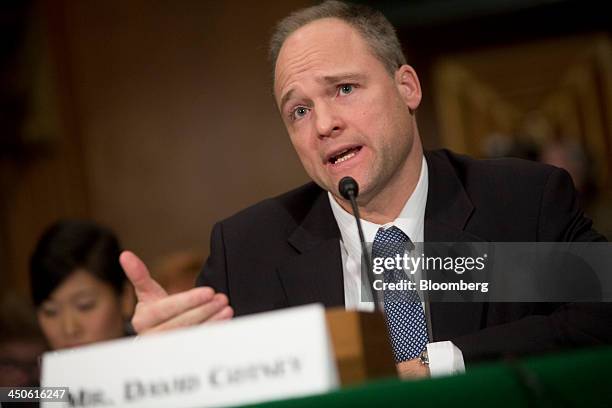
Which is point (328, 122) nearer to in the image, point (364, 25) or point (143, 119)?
point (364, 25)

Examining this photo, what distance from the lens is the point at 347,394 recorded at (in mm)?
1298

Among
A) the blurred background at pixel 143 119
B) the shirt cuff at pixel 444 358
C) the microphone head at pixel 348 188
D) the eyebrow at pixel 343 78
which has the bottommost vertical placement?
the shirt cuff at pixel 444 358

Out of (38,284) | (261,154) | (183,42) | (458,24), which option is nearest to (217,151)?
(261,154)

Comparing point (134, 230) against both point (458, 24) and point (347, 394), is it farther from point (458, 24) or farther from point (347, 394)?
point (347, 394)

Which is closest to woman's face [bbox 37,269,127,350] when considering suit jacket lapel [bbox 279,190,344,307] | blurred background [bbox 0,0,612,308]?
suit jacket lapel [bbox 279,190,344,307]

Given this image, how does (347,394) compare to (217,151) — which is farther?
(217,151)

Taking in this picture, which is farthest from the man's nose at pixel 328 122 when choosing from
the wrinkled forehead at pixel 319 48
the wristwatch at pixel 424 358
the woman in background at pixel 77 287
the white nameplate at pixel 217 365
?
the woman in background at pixel 77 287

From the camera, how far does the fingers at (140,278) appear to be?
183 centimetres

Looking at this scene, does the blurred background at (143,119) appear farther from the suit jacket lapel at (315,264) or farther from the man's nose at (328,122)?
the man's nose at (328,122)

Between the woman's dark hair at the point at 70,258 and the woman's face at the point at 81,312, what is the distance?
0.02 metres

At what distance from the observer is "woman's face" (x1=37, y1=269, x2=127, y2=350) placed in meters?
3.13

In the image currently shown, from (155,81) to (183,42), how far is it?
0.26 meters

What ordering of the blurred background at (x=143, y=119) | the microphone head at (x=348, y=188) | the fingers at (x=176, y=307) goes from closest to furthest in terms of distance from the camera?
the fingers at (x=176, y=307)
the microphone head at (x=348, y=188)
the blurred background at (x=143, y=119)

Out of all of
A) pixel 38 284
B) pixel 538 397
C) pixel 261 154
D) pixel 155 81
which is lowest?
pixel 538 397
